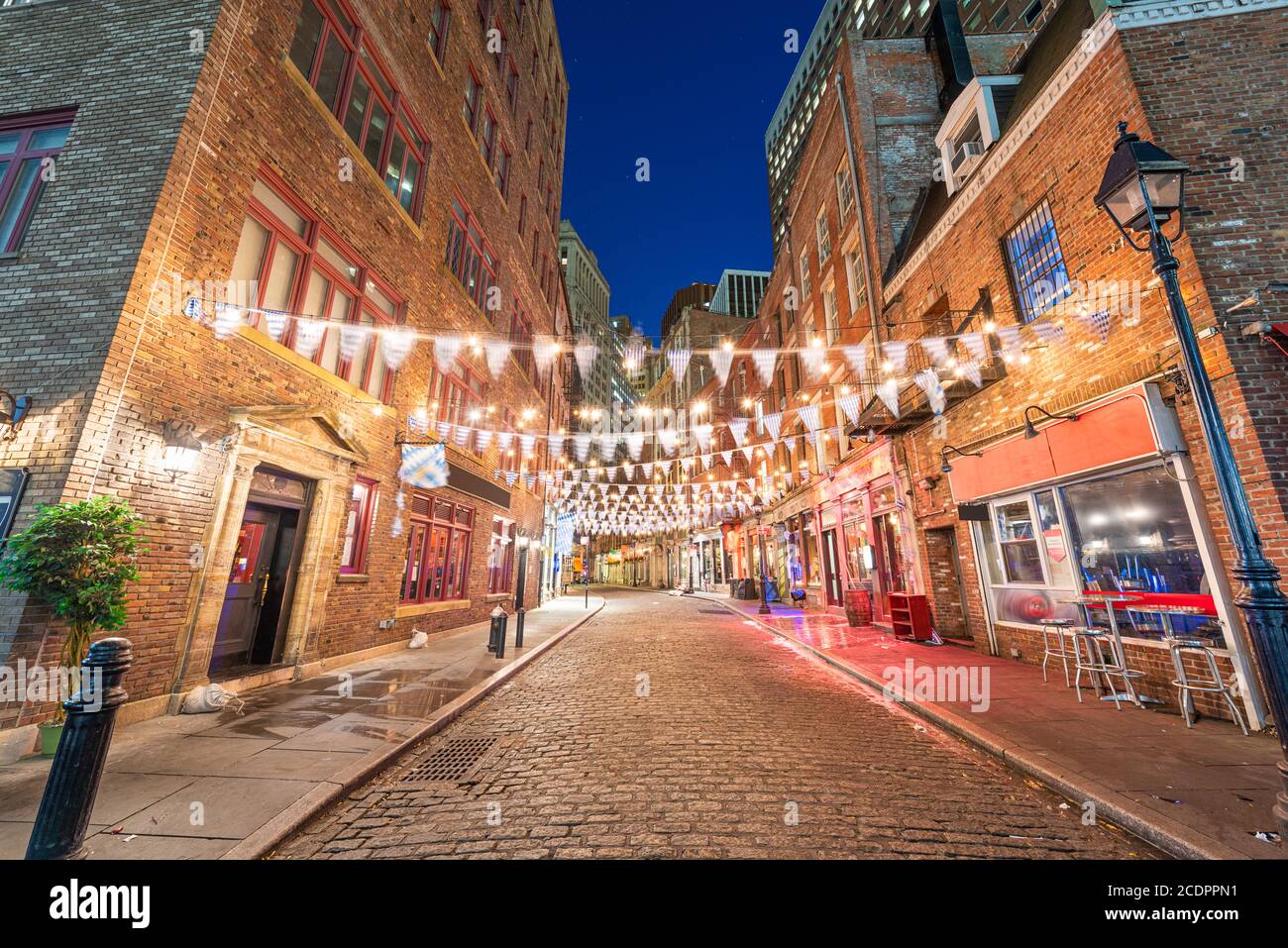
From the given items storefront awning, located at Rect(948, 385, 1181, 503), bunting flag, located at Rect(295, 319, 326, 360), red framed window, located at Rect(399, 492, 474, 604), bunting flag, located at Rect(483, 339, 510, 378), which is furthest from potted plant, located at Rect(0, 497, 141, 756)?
storefront awning, located at Rect(948, 385, 1181, 503)

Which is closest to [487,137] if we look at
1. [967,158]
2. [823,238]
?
[823,238]

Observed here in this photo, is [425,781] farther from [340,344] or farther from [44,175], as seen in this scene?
[44,175]

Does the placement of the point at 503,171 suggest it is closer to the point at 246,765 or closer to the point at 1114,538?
the point at 246,765

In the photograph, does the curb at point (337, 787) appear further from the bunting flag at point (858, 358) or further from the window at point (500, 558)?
the bunting flag at point (858, 358)

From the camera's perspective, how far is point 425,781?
4176 millimetres

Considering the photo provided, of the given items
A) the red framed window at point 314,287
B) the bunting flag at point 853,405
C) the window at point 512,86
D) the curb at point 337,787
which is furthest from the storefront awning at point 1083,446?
the window at point 512,86

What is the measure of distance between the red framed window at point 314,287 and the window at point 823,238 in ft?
50.3

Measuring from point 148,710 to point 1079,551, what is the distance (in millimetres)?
12734

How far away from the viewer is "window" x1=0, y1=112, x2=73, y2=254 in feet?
19.6

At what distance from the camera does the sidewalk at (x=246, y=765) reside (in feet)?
9.96

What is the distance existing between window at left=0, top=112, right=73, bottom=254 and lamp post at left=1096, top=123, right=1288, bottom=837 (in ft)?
37.9

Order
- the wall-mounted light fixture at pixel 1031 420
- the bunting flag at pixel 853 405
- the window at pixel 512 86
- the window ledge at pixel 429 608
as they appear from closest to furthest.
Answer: the wall-mounted light fixture at pixel 1031 420, the window ledge at pixel 429 608, the bunting flag at pixel 853 405, the window at pixel 512 86

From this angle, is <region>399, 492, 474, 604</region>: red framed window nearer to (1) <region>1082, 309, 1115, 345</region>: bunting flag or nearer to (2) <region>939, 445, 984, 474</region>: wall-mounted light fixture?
(2) <region>939, 445, 984, 474</region>: wall-mounted light fixture
